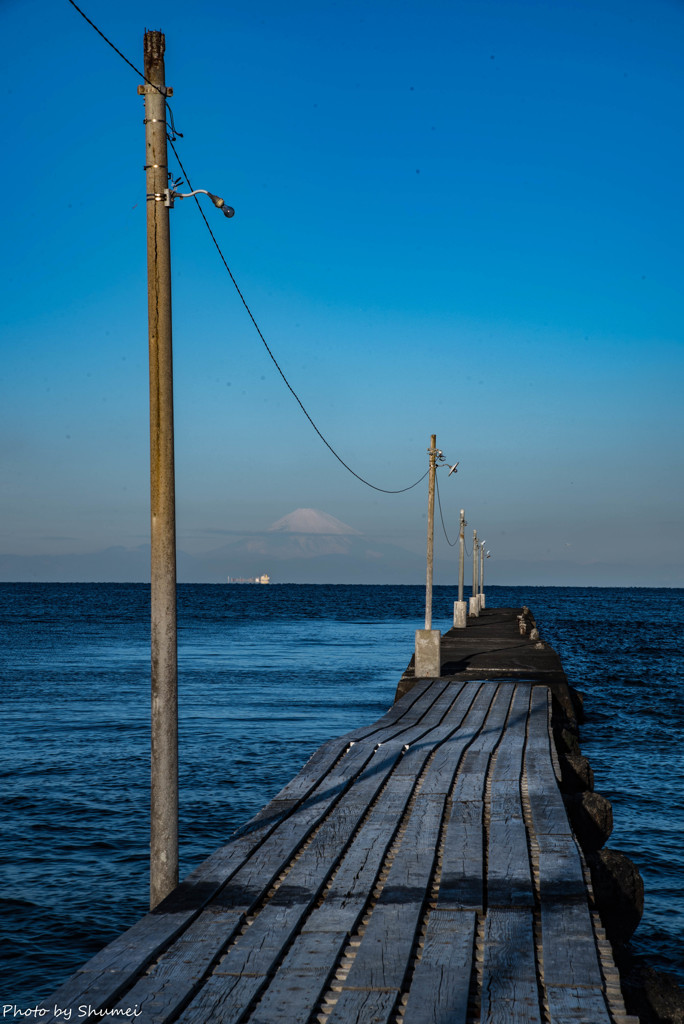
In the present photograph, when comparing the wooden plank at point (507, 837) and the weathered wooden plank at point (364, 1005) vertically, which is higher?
the weathered wooden plank at point (364, 1005)

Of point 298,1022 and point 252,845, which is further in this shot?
point 252,845

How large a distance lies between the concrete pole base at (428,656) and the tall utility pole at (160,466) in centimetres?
1515

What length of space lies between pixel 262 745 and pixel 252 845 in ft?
39.1

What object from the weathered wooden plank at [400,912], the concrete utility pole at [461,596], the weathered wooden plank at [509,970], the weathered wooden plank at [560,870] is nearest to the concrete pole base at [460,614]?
the concrete utility pole at [461,596]

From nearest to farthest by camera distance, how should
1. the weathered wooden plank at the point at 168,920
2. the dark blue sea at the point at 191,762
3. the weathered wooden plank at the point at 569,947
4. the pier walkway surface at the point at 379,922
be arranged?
the pier walkway surface at the point at 379,922 → the weathered wooden plank at the point at 168,920 → the weathered wooden plank at the point at 569,947 → the dark blue sea at the point at 191,762

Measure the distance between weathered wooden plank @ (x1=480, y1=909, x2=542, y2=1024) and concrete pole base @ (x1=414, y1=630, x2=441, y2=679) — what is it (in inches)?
600

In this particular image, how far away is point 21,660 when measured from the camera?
134 feet

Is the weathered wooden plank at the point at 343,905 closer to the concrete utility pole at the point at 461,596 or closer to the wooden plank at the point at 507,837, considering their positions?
the wooden plank at the point at 507,837

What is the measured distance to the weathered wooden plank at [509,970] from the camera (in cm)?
475

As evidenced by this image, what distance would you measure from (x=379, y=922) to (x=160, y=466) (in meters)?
3.55

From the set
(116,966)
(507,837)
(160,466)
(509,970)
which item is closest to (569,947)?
(509,970)

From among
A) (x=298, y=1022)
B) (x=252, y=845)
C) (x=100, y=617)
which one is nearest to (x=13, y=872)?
(x=252, y=845)

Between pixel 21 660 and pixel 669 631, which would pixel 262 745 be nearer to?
pixel 21 660

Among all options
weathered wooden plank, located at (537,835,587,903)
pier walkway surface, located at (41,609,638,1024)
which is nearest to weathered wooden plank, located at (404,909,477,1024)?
pier walkway surface, located at (41,609,638,1024)
